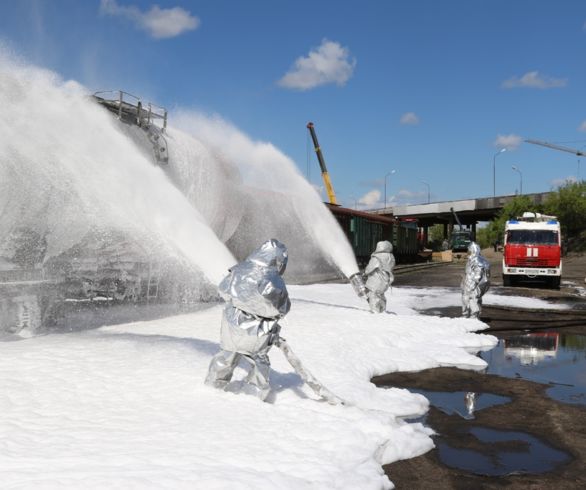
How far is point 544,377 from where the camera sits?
7.50 m

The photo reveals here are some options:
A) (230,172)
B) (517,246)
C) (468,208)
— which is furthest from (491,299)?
(468,208)

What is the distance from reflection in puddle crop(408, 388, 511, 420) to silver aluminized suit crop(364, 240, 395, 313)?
5.00m

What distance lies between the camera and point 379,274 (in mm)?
11797

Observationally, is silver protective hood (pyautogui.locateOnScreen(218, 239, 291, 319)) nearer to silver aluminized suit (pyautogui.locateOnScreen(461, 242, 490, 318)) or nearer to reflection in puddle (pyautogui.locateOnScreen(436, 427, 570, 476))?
reflection in puddle (pyautogui.locateOnScreen(436, 427, 570, 476))

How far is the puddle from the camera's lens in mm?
6980

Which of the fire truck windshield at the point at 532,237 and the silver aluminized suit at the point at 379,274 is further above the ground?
the fire truck windshield at the point at 532,237

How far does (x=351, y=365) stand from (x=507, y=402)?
80.5 inches

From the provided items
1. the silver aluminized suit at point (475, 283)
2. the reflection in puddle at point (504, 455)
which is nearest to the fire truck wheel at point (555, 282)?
the silver aluminized suit at point (475, 283)

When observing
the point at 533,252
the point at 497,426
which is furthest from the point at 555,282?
the point at 497,426

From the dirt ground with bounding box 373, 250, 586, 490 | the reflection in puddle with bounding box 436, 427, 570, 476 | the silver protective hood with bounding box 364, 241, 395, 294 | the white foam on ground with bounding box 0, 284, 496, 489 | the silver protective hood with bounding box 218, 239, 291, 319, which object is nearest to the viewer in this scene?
the white foam on ground with bounding box 0, 284, 496, 489

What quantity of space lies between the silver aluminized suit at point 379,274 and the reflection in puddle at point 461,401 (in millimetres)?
4999

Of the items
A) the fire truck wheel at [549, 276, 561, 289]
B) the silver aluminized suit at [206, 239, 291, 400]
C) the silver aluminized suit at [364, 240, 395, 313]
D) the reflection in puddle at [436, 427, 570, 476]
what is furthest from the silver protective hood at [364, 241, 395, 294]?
the fire truck wheel at [549, 276, 561, 289]

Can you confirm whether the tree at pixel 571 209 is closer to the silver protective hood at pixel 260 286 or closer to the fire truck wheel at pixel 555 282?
the fire truck wheel at pixel 555 282

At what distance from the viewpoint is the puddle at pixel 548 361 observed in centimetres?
698
